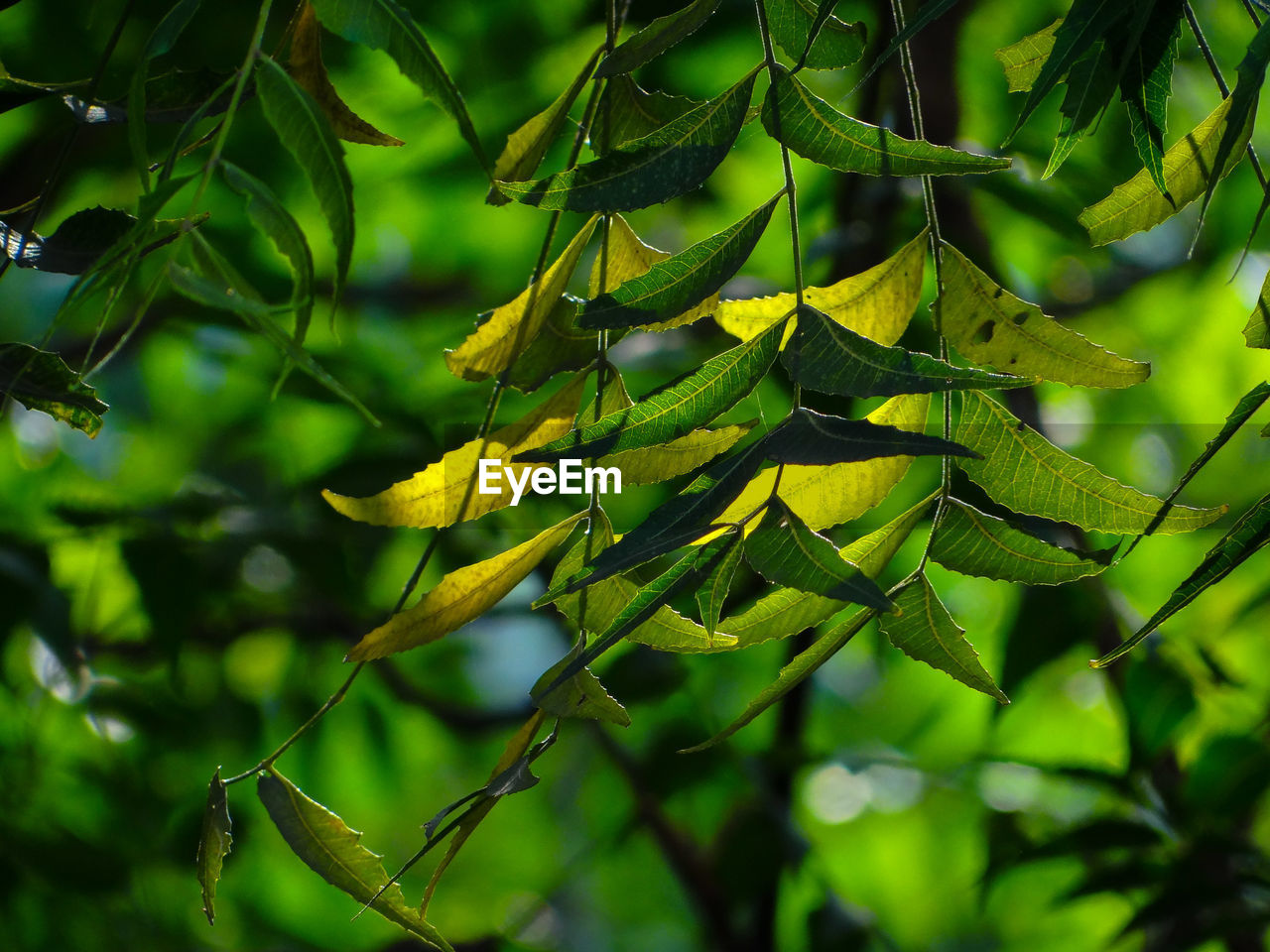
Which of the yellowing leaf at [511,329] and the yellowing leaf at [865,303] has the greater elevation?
the yellowing leaf at [865,303]

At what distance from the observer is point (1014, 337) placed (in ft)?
0.67

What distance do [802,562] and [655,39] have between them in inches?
3.6

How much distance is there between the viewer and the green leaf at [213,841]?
20 cm

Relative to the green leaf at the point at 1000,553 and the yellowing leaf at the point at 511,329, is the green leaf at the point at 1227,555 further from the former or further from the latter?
the yellowing leaf at the point at 511,329

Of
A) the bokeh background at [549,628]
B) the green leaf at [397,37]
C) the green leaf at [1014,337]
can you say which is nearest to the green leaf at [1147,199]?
the green leaf at [1014,337]

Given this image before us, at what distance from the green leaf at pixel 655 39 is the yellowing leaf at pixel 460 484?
0.07 metres

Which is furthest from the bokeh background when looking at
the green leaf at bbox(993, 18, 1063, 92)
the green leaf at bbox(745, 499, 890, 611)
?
the green leaf at bbox(745, 499, 890, 611)

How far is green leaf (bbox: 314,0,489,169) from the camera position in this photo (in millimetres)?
165

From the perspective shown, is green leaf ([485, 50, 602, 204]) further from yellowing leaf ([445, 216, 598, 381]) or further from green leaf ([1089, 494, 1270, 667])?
green leaf ([1089, 494, 1270, 667])

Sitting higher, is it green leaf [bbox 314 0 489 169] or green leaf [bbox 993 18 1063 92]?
green leaf [bbox 993 18 1063 92]

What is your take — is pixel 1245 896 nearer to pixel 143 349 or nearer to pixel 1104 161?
pixel 1104 161

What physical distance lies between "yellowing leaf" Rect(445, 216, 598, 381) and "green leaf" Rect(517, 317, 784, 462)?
1.9 inches

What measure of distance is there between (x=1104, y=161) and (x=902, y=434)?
2.31ft

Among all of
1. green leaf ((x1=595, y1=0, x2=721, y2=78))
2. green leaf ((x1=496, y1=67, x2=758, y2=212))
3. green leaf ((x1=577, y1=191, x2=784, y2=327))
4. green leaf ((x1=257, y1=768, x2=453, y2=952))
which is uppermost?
green leaf ((x1=595, y1=0, x2=721, y2=78))
